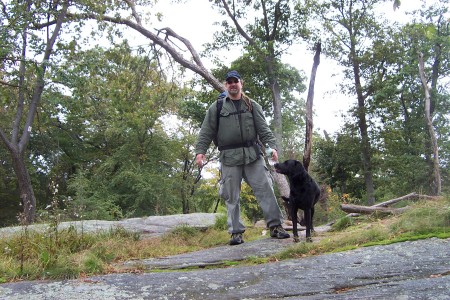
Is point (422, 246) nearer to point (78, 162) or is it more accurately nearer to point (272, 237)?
point (272, 237)

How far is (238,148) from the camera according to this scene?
5594 mm

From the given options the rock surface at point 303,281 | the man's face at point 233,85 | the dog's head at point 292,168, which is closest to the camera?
the rock surface at point 303,281

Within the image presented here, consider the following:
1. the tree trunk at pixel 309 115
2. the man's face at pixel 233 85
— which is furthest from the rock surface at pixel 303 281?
the tree trunk at pixel 309 115

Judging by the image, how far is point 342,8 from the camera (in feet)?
81.5

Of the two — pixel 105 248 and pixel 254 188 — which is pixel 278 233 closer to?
pixel 254 188

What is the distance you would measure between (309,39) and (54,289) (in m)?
18.0

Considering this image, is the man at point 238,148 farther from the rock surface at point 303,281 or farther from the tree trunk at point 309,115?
the tree trunk at point 309,115

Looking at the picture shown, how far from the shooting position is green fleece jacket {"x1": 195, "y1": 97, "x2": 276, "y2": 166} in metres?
5.56

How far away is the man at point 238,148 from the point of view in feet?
18.3

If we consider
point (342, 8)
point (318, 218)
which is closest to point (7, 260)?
point (318, 218)

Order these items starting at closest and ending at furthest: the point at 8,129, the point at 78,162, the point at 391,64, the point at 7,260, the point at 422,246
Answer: the point at 422,246
the point at 7,260
the point at 8,129
the point at 391,64
the point at 78,162

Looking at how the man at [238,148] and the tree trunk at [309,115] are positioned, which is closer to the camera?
the man at [238,148]

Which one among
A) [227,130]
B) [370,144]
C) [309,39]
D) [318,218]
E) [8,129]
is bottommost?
[318,218]

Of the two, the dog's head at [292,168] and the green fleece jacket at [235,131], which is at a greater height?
the green fleece jacket at [235,131]
